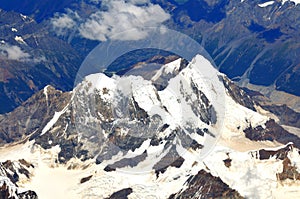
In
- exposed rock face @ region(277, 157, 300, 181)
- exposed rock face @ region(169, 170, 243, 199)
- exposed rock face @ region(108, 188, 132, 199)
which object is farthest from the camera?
exposed rock face @ region(108, 188, 132, 199)

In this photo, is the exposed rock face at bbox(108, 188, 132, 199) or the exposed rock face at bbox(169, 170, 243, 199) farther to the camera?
the exposed rock face at bbox(108, 188, 132, 199)

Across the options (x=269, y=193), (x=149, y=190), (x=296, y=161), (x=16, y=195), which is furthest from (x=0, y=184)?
(x=296, y=161)

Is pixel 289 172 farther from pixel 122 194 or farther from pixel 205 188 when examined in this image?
pixel 122 194

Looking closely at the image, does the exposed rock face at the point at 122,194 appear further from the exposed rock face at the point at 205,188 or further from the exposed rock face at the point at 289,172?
the exposed rock face at the point at 289,172

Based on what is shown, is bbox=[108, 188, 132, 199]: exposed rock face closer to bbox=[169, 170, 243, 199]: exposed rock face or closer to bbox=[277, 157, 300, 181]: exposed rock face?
bbox=[169, 170, 243, 199]: exposed rock face

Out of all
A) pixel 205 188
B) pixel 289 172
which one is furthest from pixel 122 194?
pixel 289 172

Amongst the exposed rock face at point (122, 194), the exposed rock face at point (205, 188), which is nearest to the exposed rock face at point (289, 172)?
the exposed rock face at point (205, 188)

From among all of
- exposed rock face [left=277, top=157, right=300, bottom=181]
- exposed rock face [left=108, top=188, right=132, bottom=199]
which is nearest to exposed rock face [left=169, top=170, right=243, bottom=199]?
exposed rock face [left=108, top=188, right=132, bottom=199]

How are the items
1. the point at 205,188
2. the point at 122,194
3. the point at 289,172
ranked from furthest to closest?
the point at 122,194 < the point at 289,172 < the point at 205,188
